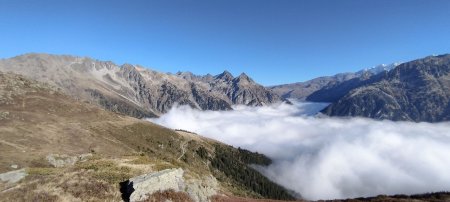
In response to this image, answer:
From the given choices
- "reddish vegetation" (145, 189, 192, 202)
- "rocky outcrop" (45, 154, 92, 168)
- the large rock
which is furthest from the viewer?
Answer: "rocky outcrop" (45, 154, 92, 168)

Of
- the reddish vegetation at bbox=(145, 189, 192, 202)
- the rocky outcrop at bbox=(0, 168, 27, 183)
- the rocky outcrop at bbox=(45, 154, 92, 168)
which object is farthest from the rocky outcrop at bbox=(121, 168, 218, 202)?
the rocky outcrop at bbox=(45, 154, 92, 168)

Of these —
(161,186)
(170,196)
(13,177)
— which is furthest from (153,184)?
(13,177)

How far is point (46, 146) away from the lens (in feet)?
336

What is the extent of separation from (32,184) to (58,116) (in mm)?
119588

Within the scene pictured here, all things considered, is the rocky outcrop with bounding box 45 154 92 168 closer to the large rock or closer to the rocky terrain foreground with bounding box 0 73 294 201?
the rocky terrain foreground with bounding box 0 73 294 201

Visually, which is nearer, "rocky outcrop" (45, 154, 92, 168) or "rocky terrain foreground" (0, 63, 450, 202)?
"rocky terrain foreground" (0, 63, 450, 202)

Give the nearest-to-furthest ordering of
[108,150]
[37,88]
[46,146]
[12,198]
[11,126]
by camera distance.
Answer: [12,198] < [46,146] < [11,126] < [108,150] < [37,88]

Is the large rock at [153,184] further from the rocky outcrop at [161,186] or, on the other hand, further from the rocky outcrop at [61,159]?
the rocky outcrop at [61,159]

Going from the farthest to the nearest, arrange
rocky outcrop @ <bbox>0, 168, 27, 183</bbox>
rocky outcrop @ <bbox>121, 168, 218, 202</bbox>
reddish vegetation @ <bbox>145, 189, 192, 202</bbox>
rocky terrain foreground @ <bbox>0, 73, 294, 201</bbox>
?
rocky outcrop @ <bbox>0, 168, 27, 183</bbox>, rocky terrain foreground @ <bbox>0, 73, 294, 201</bbox>, reddish vegetation @ <bbox>145, 189, 192, 202</bbox>, rocky outcrop @ <bbox>121, 168, 218, 202</bbox>

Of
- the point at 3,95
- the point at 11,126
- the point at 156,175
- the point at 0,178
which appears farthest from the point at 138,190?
the point at 3,95

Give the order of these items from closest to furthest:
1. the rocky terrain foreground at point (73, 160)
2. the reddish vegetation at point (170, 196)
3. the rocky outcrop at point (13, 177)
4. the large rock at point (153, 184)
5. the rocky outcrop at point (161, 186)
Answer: the large rock at point (153, 184)
the rocky outcrop at point (161, 186)
the reddish vegetation at point (170, 196)
the rocky terrain foreground at point (73, 160)
the rocky outcrop at point (13, 177)

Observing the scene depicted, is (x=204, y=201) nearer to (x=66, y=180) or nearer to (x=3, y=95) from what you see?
(x=66, y=180)

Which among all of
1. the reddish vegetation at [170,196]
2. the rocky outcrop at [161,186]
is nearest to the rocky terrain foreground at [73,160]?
the rocky outcrop at [161,186]

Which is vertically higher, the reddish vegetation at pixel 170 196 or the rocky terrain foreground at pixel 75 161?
the rocky terrain foreground at pixel 75 161
